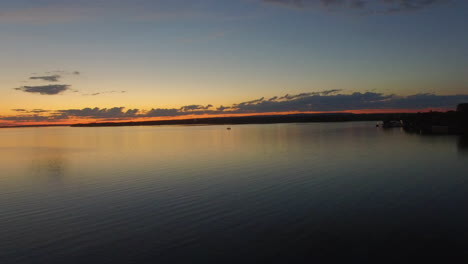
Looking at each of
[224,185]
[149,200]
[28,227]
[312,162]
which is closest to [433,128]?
[312,162]

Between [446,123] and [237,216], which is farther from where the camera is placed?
[446,123]

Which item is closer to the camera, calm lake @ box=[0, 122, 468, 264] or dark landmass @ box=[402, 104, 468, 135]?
calm lake @ box=[0, 122, 468, 264]

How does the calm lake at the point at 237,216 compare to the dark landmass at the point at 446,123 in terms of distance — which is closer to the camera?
the calm lake at the point at 237,216

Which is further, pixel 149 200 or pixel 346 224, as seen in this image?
pixel 149 200

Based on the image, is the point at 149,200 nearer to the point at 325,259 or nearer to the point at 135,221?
the point at 135,221

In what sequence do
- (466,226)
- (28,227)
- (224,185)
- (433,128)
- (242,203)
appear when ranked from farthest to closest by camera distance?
(433,128) < (224,185) < (242,203) < (28,227) < (466,226)

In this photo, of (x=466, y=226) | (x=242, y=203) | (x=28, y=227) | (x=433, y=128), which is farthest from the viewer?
(x=433, y=128)

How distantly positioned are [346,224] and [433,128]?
103 metres

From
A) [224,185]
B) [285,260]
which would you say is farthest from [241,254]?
[224,185]

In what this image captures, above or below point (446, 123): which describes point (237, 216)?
above

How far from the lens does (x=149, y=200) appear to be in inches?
936

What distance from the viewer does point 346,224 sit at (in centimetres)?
1705

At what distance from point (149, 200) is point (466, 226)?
62.2 ft

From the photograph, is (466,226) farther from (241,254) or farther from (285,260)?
(241,254)
